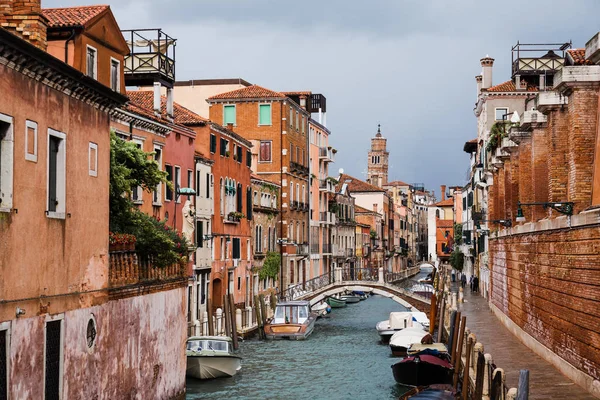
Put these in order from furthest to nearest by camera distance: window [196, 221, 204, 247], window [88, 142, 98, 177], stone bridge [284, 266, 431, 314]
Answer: stone bridge [284, 266, 431, 314] < window [196, 221, 204, 247] < window [88, 142, 98, 177]

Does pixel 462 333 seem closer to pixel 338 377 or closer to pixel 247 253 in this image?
pixel 338 377

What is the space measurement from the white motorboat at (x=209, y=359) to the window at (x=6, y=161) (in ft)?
53.5

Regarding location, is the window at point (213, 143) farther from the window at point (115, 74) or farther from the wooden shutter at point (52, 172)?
the wooden shutter at point (52, 172)

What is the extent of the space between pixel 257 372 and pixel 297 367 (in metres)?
2.02


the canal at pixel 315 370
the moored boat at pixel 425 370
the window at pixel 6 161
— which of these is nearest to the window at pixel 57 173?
the window at pixel 6 161

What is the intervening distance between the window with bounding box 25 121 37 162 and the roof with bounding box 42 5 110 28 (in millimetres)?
6493

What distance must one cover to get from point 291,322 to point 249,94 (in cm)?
1631

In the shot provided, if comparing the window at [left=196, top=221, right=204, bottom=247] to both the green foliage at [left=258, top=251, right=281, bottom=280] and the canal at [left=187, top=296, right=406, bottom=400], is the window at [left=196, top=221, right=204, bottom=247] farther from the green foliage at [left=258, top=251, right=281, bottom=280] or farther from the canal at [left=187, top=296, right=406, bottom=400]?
the green foliage at [left=258, top=251, right=281, bottom=280]

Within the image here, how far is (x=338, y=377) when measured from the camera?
98.0ft

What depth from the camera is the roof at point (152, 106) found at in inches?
1212

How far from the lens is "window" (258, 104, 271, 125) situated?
172 feet

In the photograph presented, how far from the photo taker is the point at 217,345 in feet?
92.5

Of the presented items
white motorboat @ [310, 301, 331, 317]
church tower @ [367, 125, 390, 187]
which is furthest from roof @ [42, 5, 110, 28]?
church tower @ [367, 125, 390, 187]

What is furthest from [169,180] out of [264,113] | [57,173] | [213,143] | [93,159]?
[264,113]
